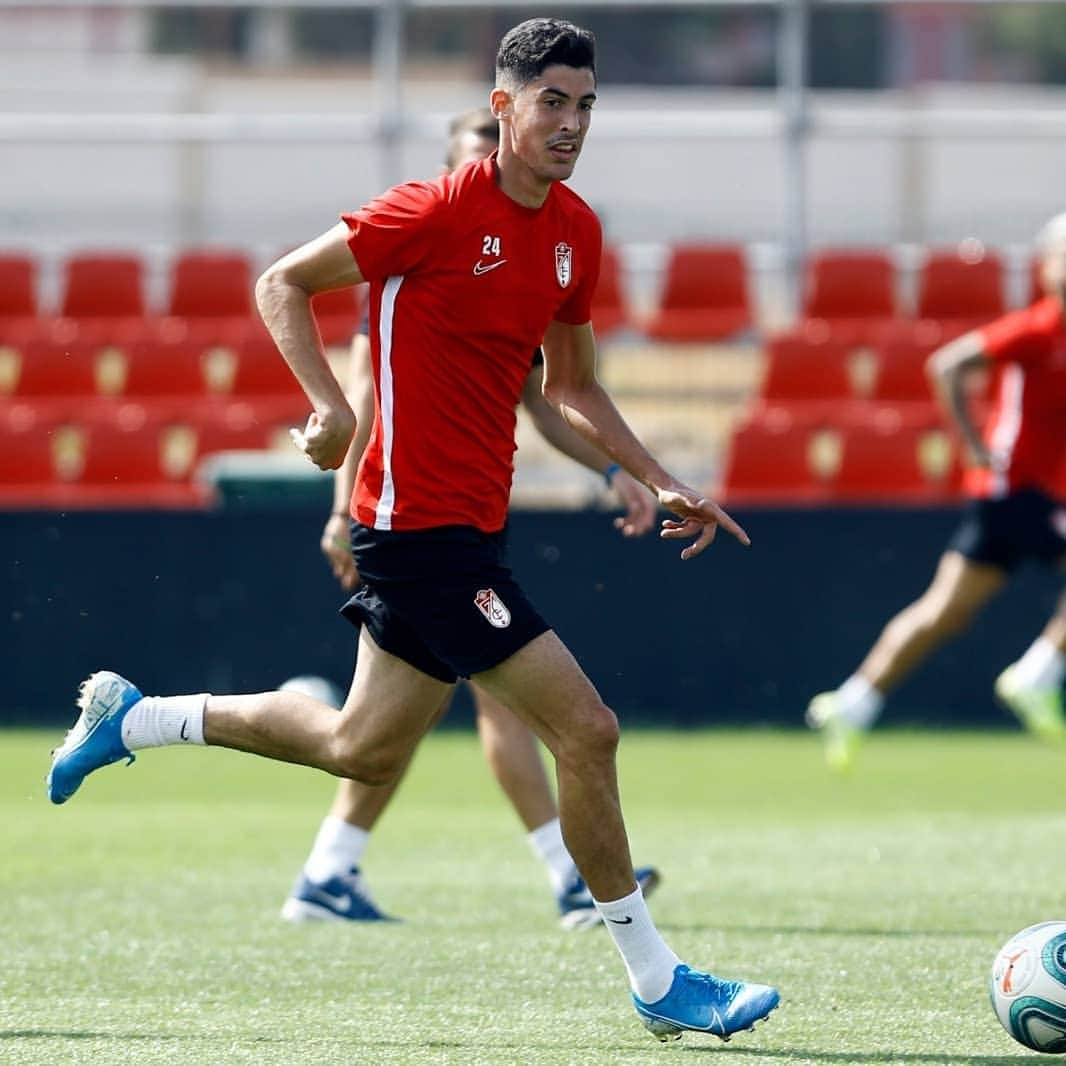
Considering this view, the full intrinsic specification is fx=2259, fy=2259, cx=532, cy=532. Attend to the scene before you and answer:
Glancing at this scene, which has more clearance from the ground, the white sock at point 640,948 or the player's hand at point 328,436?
the player's hand at point 328,436

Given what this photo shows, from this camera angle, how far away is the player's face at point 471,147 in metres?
6.73

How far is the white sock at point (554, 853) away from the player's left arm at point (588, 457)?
41.7 inches

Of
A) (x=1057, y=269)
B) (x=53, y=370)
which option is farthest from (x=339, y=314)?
(x=1057, y=269)

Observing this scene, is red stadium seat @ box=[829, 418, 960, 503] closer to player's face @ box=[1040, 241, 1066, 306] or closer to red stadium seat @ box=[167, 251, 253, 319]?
player's face @ box=[1040, 241, 1066, 306]

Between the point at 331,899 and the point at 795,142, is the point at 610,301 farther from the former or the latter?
the point at 331,899

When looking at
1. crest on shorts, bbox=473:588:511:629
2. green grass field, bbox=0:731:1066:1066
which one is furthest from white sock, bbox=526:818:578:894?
crest on shorts, bbox=473:588:511:629

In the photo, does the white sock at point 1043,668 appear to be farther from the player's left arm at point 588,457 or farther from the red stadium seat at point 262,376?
the red stadium seat at point 262,376

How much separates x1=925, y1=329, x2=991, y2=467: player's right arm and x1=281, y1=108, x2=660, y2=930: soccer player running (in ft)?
14.6

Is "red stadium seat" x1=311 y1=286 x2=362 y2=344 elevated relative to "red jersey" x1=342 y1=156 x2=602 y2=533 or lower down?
lower down

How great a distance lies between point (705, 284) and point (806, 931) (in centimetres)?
1032

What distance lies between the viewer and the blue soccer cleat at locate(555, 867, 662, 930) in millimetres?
6902

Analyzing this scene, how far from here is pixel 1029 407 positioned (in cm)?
1121

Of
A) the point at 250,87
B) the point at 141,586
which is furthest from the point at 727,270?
the point at 250,87

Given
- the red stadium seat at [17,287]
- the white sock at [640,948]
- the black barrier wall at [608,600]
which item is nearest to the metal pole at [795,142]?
the black barrier wall at [608,600]
